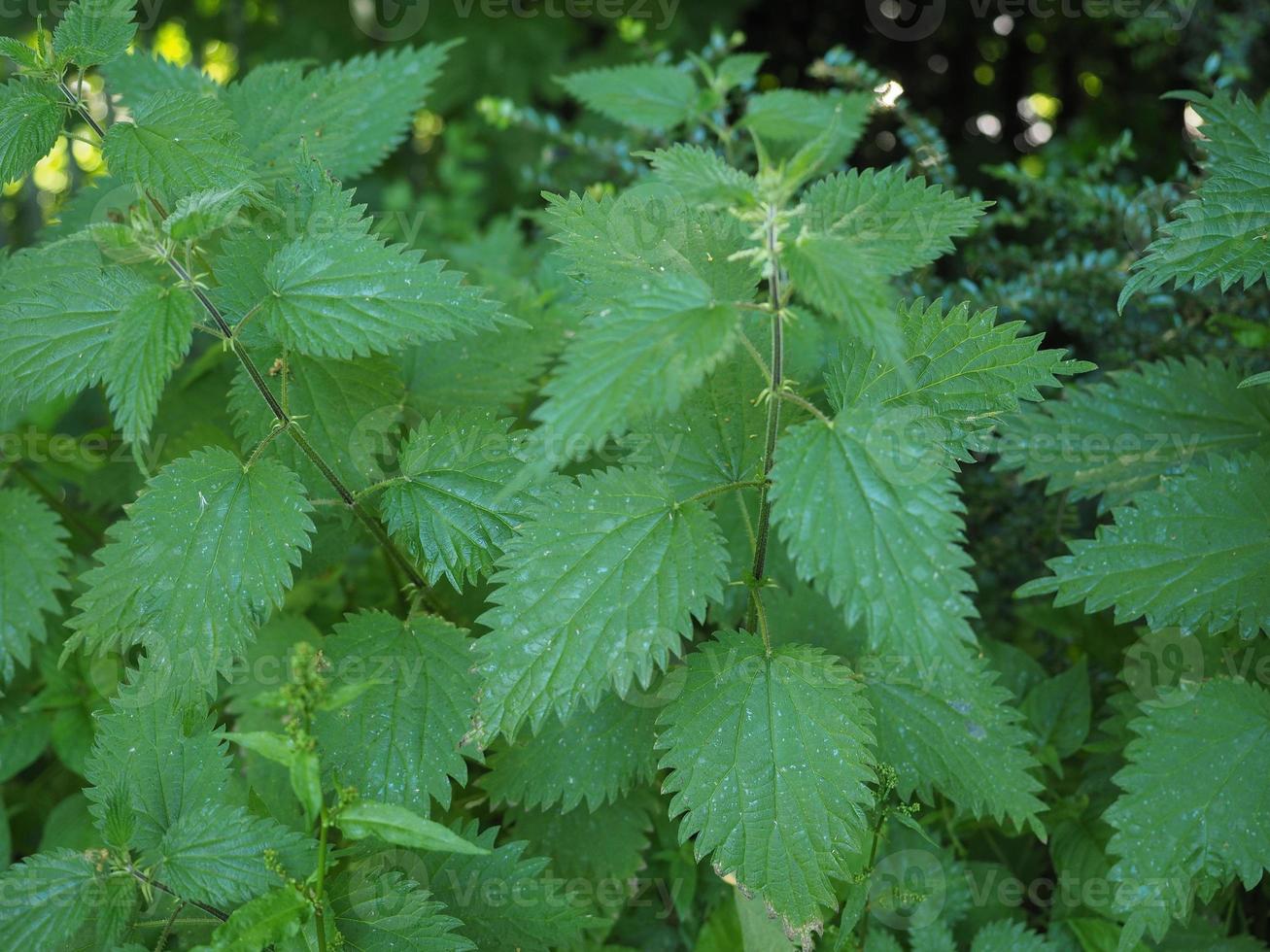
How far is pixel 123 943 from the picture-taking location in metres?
1.49

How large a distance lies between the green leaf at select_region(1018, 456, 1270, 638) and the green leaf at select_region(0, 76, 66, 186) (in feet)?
5.70

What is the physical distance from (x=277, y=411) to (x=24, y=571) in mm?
709

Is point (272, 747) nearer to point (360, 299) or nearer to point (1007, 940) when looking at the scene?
point (360, 299)

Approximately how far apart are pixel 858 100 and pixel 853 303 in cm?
152

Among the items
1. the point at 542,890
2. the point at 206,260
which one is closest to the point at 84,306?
the point at 206,260

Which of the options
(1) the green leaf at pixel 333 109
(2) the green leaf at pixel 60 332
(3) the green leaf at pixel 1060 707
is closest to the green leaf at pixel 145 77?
(1) the green leaf at pixel 333 109

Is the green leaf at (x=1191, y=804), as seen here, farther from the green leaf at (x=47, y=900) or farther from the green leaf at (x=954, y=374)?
the green leaf at (x=47, y=900)

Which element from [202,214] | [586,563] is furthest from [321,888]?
[202,214]

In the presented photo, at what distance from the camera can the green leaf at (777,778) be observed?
1.42 m

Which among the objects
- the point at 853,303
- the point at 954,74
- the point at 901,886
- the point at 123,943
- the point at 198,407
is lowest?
the point at 901,886

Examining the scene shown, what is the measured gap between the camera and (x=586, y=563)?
1396 millimetres

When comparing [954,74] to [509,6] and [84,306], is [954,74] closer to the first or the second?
[509,6]

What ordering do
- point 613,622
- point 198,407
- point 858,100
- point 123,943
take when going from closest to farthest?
1. point 613,622
2. point 123,943
3. point 198,407
4. point 858,100

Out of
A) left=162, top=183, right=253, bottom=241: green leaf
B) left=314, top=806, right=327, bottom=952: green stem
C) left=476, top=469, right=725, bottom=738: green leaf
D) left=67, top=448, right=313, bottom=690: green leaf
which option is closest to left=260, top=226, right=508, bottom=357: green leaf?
left=162, top=183, right=253, bottom=241: green leaf
